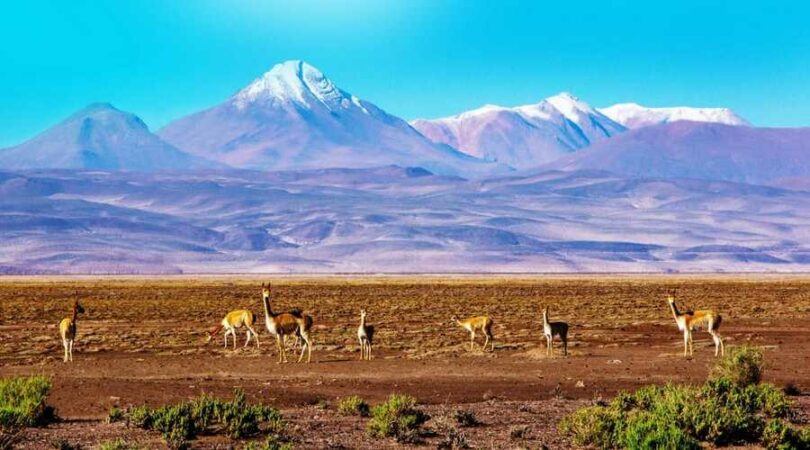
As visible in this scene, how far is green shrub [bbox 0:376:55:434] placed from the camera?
50.2 feet

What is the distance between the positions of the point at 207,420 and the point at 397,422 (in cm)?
238

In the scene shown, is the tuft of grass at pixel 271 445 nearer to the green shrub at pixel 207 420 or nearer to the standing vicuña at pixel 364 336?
the green shrub at pixel 207 420

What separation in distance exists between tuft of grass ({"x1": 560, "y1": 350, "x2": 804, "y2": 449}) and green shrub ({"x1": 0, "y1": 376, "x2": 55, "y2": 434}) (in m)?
6.79

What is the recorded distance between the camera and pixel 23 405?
16.2 m

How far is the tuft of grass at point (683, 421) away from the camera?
1391 cm

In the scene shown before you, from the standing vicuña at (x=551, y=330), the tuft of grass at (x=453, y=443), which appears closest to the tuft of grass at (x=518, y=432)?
the tuft of grass at (x=453, y=443)

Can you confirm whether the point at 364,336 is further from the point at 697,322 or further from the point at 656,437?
the point at 656,437

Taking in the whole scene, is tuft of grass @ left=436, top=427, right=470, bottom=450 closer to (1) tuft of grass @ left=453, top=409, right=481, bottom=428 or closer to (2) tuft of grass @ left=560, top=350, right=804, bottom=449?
(1) tuft of grass @ left=453, top=409, right=481, bottom=428

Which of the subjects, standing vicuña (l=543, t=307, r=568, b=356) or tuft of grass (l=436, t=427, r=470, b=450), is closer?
tuft of grass (l=436, t=427, r=470, b=450)

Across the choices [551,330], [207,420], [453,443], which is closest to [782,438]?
[453,443]

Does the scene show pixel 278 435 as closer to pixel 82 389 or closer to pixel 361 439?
pixel 361 439

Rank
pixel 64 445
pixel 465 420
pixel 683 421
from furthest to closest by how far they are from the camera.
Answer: pixel 465 420, pixel 683 421, pixel 64 445

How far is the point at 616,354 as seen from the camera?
2941 cm

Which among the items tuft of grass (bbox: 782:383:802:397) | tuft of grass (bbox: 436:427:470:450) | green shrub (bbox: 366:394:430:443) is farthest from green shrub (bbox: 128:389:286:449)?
tuft of grass (bbox: 782:383:802:397)
